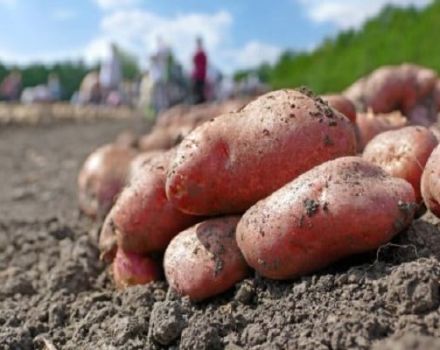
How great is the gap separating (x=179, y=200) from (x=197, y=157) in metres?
0.18

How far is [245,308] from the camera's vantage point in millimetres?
2320

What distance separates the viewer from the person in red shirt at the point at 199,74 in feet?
44.3

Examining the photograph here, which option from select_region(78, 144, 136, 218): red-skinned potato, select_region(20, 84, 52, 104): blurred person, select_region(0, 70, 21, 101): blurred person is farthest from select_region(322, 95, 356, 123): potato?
select_region(0, 70, 21, 101): blurred person

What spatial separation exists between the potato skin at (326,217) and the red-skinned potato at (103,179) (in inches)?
90.9

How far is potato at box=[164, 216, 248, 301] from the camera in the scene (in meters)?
2.45

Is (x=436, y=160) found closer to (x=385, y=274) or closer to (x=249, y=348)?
(x=385, y=274)

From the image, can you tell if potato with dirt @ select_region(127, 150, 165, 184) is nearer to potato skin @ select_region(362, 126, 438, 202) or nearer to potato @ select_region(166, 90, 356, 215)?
potato @ select_region(166, 90, 356, 215)

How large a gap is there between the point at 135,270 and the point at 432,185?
131 cm

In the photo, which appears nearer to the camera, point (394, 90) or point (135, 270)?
point (135, 270)

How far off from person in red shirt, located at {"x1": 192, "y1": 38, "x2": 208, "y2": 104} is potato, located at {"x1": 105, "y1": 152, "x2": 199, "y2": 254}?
10.8 metres

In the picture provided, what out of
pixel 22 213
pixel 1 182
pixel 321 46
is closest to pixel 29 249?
pixel 22 213

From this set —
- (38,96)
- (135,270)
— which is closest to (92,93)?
(38,96)

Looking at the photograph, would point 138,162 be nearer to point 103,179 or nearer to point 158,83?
point 103,179

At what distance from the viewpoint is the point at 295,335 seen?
6.50 ft
